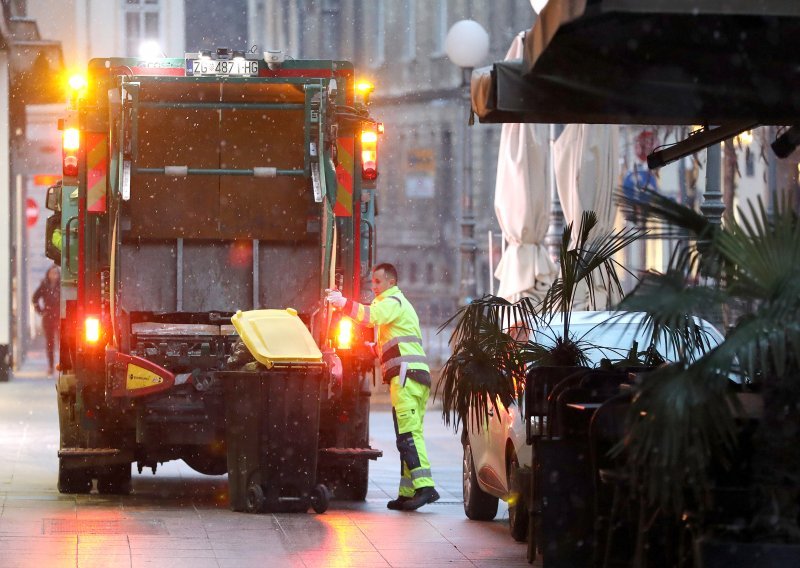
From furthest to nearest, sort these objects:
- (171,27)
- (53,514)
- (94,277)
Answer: (171,27), (94,277), (53,514)

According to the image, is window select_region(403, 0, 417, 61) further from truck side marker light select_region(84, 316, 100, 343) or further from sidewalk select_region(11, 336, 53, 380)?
truck side marker light select_region(84, 316, 100, 343)

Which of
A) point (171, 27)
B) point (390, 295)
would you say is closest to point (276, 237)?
point (390, 295)

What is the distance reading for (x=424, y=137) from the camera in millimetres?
43781

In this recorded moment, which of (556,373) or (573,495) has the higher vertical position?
(556,373)

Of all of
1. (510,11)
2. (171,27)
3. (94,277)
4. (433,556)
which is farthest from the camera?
(510,11)

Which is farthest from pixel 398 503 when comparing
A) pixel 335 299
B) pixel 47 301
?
pixel 47 301

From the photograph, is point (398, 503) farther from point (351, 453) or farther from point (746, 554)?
point (746, 554)

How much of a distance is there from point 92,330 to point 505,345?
3286 millimetres

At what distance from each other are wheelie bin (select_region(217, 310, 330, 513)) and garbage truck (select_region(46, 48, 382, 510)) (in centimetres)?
2

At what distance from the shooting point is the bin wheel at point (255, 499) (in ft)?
34.7

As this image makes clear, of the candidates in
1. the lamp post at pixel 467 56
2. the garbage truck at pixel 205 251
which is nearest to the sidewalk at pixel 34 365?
the lamp post at pixel 467 56

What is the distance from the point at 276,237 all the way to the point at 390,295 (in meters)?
0.85

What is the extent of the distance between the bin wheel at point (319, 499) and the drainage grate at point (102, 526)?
3.25 feet

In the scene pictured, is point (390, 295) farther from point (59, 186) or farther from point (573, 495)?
point (573, 495)
